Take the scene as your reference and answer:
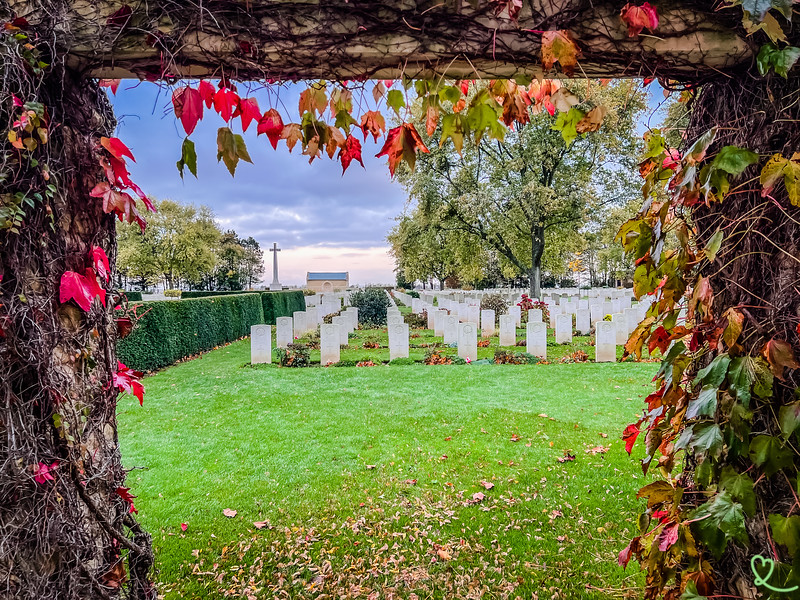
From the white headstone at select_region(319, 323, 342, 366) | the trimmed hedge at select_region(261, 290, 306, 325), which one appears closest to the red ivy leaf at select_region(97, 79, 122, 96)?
the white headstone at select_region(319, 323, 342, 366)

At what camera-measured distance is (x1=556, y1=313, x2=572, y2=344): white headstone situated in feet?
35.3

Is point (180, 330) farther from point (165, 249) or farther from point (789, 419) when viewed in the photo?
point (165, 249)

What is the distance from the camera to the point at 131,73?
154cm

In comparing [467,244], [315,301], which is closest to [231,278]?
[315,301]

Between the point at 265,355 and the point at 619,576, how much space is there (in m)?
8.24

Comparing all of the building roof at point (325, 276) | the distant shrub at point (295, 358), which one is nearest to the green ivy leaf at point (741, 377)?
the distant shrub at point (295, 358)

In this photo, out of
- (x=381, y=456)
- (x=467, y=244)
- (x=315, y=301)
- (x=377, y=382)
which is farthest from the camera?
(x=315, y=301)

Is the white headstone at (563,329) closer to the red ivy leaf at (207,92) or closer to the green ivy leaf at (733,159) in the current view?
the green ivy leaf at (733,159)

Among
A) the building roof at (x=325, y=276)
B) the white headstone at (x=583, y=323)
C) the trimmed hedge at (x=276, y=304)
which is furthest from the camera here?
the building roof at (x=325, y=276)

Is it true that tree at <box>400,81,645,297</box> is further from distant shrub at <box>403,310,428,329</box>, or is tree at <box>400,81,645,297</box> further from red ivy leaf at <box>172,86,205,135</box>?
red ivy leaf at <box>172,86,205,135</box>

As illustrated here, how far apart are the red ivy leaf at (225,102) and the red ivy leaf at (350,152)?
450 millimetres

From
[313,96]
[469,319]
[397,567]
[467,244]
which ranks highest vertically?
[467,244]

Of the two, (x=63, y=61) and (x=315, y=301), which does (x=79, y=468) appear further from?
(x=315, y=301)

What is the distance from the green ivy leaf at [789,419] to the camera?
1.30 m
